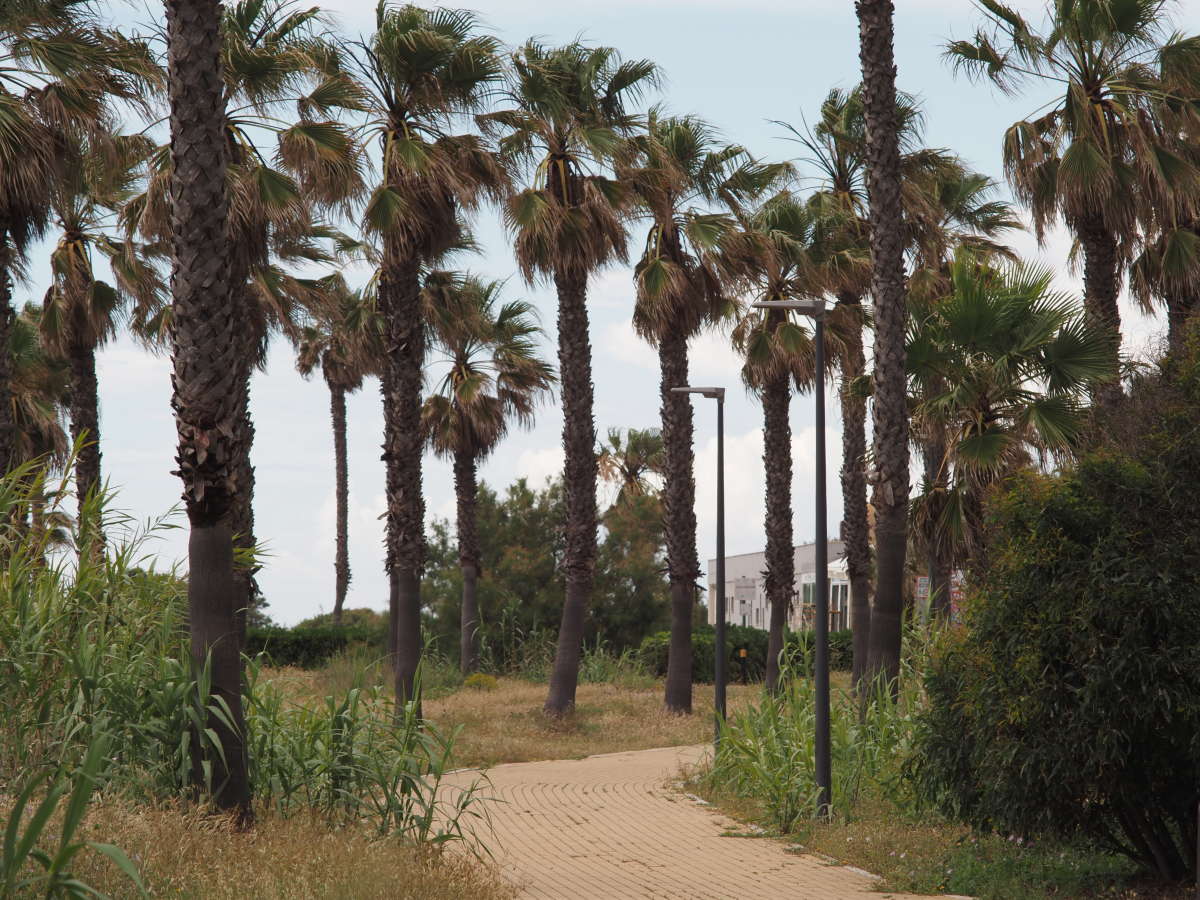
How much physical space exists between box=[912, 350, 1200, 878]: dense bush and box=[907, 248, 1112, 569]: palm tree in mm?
5227

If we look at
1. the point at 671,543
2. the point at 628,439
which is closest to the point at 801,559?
the point at 628,439

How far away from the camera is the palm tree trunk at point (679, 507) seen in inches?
1078

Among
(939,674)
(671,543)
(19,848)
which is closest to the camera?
(19,848)

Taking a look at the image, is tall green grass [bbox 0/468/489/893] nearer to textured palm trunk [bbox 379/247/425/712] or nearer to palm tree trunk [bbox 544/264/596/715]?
textured palm trunk [bbox 379/247/425/712]

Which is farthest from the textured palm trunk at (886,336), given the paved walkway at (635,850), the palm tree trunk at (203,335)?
the palm tree trunk at (203,335)

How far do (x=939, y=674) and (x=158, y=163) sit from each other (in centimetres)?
1431

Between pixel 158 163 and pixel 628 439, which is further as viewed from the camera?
pixel 628 439

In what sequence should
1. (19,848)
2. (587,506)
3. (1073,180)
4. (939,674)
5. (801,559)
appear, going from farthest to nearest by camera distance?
(801,559), (587,506), (1073,180), (939,674), (19,848)

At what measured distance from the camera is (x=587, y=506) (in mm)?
26094

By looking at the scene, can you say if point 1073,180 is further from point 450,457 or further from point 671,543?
point 450,457

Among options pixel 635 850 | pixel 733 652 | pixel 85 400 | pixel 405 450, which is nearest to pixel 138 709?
pixel 635 850

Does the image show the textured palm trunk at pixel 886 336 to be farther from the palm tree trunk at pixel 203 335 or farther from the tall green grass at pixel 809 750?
the palm tree trunk at pixel 203 335

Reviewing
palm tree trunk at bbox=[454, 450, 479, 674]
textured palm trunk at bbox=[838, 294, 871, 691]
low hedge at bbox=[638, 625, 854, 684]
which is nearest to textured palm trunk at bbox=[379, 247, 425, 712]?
textured palm trunk at bbox=[838, 294, 871, 691]

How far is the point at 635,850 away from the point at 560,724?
474 inches
